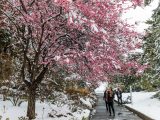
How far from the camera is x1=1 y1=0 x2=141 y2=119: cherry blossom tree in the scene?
1431cm

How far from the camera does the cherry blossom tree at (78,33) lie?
14.3 metres

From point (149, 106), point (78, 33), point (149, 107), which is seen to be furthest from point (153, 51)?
point (78, 33)

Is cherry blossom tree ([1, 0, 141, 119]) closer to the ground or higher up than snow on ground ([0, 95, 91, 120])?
higher up

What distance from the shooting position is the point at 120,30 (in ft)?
49.8

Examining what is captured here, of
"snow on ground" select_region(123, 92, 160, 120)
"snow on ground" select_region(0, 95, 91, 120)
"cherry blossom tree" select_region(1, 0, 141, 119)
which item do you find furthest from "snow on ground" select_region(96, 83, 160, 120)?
"cherry blossom tree" select_region(1, 0, 141, 119)

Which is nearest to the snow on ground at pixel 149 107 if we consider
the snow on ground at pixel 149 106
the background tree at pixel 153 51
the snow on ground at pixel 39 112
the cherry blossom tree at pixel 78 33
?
the snow on ground at pixel 149 106

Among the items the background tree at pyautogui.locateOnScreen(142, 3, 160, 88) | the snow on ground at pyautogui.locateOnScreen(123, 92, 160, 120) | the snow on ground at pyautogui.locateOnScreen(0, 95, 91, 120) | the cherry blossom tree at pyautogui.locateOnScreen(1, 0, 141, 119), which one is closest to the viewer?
the cherry blossom tree at pyautogui.locateOnScreen(1, 0, 141, 119)

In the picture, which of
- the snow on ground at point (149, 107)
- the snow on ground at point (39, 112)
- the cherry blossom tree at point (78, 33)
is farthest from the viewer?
the snow on ground at point (149, 107)

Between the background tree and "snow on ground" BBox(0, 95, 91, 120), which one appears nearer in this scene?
"snow on ground" BBox(0, 95, 91, 120)

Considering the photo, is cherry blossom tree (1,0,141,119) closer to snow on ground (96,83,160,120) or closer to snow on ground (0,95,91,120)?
snow on ground (0,95,91,120)

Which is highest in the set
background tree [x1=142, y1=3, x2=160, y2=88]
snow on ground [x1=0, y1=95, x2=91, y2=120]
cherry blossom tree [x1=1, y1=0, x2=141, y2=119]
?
background tree [x1=142, y1=3, x2=160, y2=88]

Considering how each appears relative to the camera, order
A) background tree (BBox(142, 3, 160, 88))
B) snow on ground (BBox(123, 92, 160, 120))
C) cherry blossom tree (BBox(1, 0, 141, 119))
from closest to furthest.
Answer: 1. cherry blossom tree (BBox(1, 0, 141, 119))
2. snow on ground (BBox(123, 92, 160, 120))
3. background tree (BBox(142, 3, 160, 88))

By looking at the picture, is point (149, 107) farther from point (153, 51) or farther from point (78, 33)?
point (78, 33)

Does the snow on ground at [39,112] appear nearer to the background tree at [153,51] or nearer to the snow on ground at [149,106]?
the snow on ground at [149,106]
